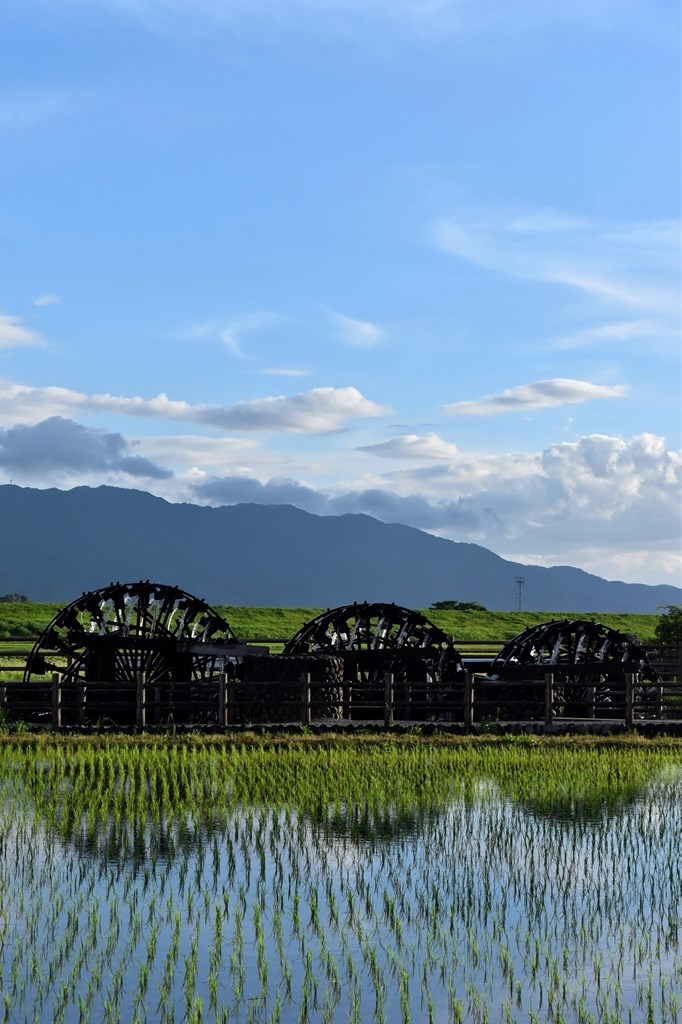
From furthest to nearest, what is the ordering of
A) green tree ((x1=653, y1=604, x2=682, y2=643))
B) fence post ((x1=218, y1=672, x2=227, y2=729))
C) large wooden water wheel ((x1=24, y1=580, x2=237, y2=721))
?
1. green tree ((x1=653, y1=604, x2=682, y2=643))
2. large wooden water wheel ((x1=24, y1=580, x2=237, y2=721))
3. fence post ((x1=218, y1=672, x2=227, y2=729))

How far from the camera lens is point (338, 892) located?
13320mm

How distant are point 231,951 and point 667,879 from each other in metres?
5.27

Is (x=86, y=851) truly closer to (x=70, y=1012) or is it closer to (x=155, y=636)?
(x=70, y=1012)

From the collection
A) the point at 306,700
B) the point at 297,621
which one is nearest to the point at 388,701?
the point at 306,700

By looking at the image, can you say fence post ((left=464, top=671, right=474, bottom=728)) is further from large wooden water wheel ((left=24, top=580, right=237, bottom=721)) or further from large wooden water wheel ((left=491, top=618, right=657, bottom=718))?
large wooden water wheel ((left=24, top=580, right=237, bottom=721))

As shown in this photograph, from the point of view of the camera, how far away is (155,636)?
1414 inches

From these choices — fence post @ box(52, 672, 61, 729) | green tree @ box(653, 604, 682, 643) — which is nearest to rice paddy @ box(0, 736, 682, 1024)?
fence post @ box(52, 672, 61, 729)

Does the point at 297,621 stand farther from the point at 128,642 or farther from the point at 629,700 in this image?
the point at 629,700

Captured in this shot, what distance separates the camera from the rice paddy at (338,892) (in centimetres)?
997

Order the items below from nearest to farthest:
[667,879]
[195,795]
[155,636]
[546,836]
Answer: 1. [667,879]
2. [546,836]
3. [195,795]
4. [155,636]

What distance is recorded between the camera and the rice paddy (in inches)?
392

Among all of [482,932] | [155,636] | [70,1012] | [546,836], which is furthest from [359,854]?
[155,636]

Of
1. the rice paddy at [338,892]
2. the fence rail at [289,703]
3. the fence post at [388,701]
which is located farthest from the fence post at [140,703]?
the rice paddy at [338,892]

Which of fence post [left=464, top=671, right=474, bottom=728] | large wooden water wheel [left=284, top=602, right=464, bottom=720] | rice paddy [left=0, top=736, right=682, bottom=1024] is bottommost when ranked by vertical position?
rice paddy [left=0, top=736, right=682, bottom=1024]
